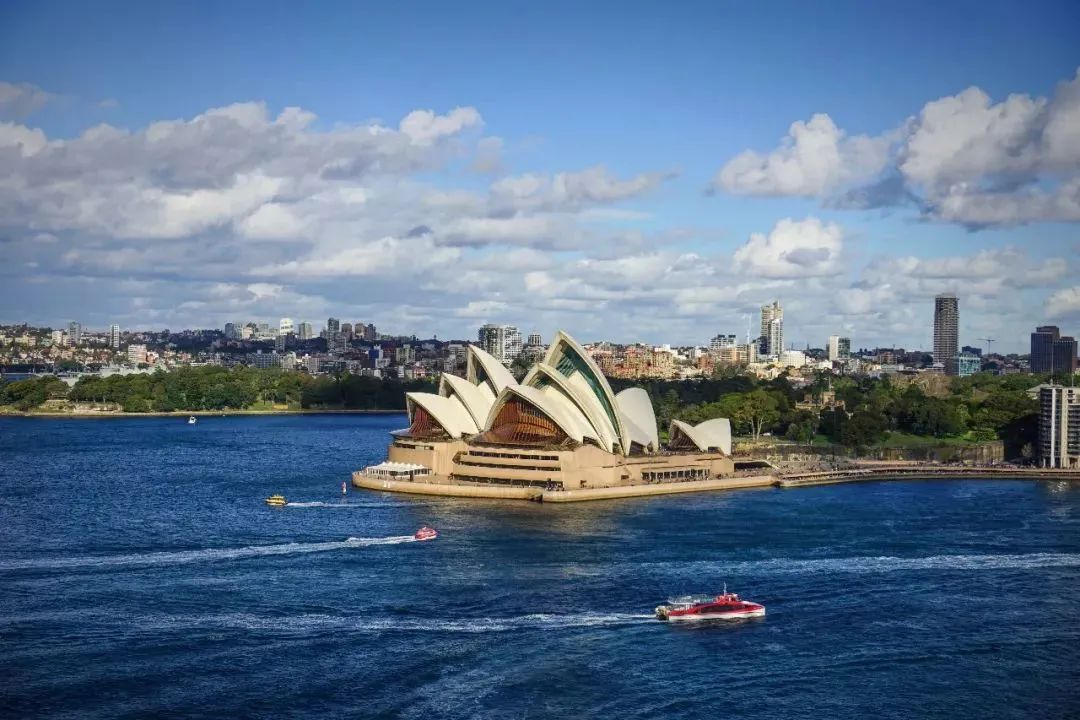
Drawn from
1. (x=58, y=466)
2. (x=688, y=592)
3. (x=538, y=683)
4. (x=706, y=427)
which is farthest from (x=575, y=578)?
(x=58, y=466)

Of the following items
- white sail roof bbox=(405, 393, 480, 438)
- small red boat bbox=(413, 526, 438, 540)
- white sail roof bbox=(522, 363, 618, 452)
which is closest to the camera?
small red boat bbox=(413, 526, 438, 540)

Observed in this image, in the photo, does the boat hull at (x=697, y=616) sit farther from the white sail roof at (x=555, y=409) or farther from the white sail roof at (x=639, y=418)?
the white sail roof at (x=639, y=418)

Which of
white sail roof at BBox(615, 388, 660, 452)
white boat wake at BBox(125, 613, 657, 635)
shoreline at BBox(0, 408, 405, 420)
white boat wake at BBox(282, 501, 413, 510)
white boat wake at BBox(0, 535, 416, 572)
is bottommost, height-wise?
white boat wake at BBox(125, 613, 657, 635)

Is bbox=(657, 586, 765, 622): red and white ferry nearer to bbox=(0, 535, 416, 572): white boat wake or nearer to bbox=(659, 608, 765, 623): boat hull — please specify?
bbox=(659, 608, 765, 623): boat hull

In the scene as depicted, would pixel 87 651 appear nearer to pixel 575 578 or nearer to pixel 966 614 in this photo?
pixel 575 578

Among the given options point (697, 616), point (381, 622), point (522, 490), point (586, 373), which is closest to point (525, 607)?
point (381, 622)

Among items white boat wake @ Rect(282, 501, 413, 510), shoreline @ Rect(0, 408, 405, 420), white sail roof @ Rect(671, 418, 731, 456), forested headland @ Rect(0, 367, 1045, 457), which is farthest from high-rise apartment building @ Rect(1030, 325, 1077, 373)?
white boat wake @ Rect(282, 501, 413, 510)

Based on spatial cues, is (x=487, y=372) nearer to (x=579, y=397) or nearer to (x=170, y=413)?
(x=579, y=397)
